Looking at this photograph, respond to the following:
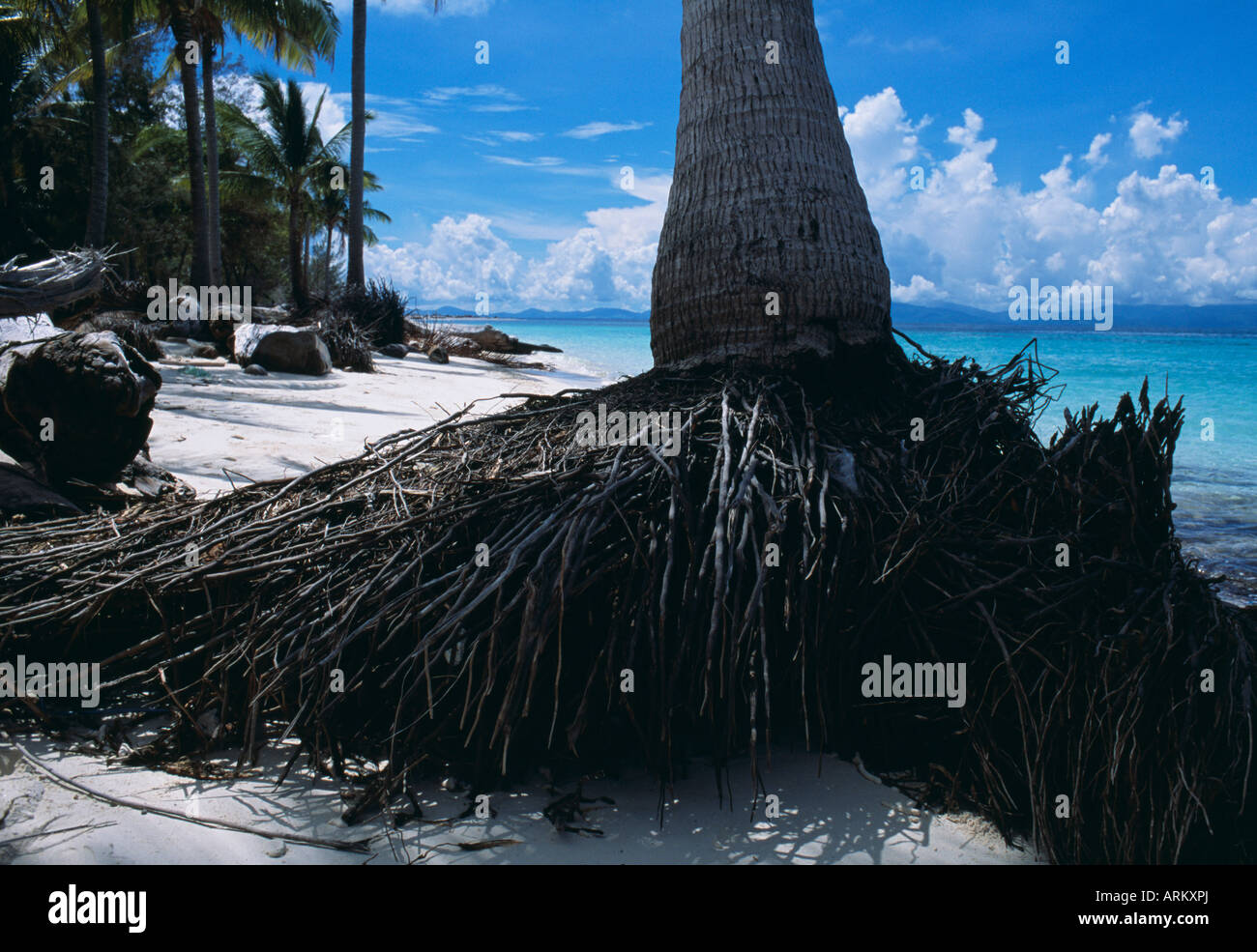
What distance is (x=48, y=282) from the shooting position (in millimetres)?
5543

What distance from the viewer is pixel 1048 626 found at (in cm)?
283

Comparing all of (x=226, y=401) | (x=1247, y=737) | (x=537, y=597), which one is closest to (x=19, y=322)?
(x=226, y=401)

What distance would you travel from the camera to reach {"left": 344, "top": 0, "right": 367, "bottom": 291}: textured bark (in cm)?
2153

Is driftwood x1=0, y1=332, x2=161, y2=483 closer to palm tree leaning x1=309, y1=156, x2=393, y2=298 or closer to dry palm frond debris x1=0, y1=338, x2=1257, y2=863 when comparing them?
dry palm frond debris x1=0, y1=338, x2=1257, y2=863

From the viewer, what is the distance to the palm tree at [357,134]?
21531mm

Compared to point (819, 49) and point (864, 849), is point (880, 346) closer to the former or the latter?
point (819, 49)

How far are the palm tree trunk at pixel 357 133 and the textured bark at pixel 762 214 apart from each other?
19069mm

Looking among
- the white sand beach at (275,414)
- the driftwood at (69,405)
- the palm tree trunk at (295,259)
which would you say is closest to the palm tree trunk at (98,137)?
the palm tree trunk at (295,259)

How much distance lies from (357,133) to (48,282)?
60.4 ft

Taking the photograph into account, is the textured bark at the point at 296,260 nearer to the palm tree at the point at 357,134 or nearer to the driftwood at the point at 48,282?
the palm tree at the point at 357,134

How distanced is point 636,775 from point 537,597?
2.49 ft
